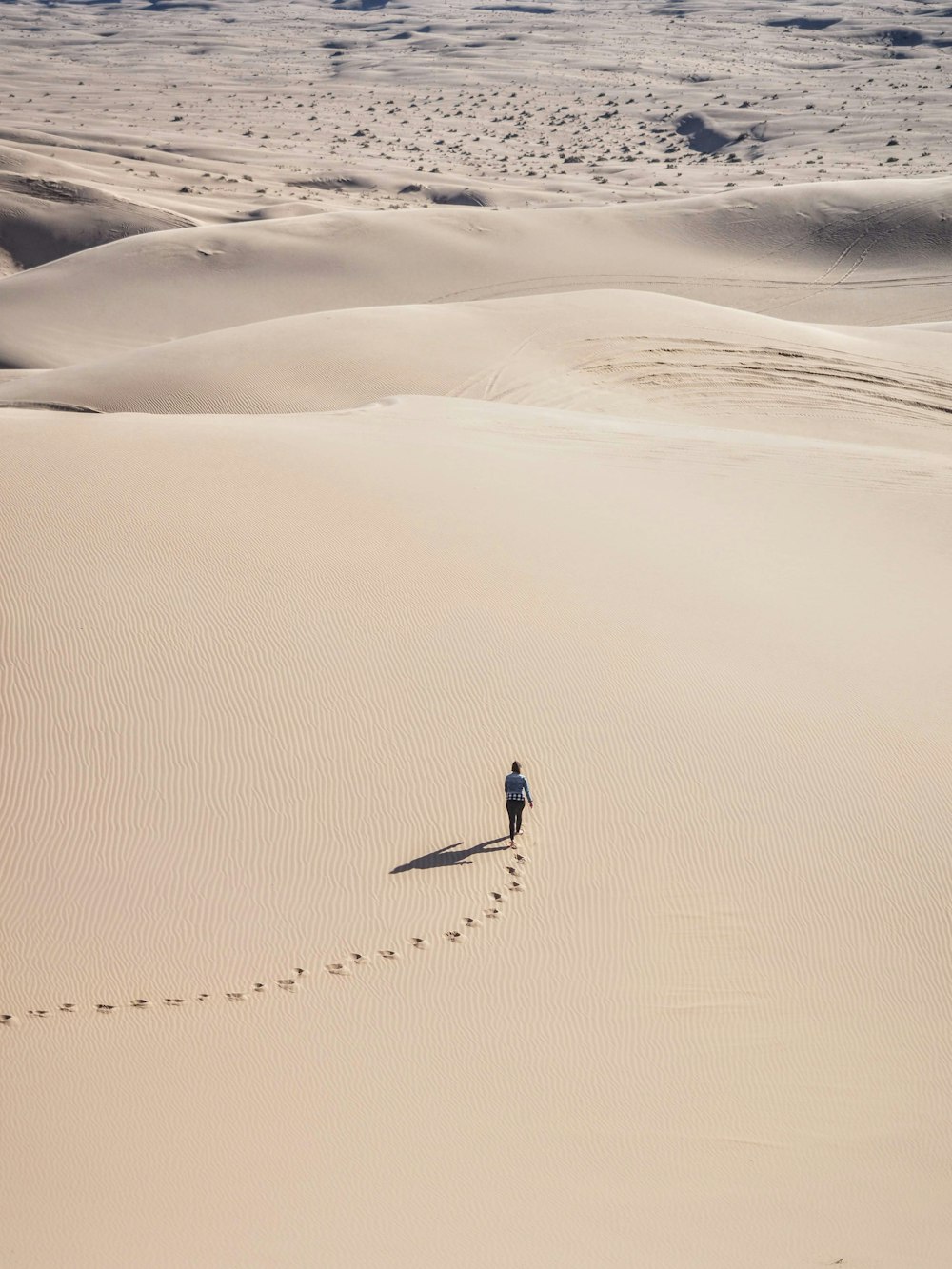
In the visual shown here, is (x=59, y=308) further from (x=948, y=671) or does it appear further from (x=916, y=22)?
(x=916, y=22)

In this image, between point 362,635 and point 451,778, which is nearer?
point 451,778

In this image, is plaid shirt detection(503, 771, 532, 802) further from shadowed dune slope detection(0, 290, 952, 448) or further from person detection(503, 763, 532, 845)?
shadowed dune slope detection(0, 290, 952, 448)

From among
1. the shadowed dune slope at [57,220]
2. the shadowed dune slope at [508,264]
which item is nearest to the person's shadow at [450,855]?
the shadowed dune slope at [508,264]

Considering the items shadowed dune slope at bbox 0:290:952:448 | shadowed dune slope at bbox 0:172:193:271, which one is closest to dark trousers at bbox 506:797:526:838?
shadowed dune slope at bbox 0:290:952:448

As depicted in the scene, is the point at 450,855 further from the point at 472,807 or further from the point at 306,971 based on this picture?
the point at 306,971

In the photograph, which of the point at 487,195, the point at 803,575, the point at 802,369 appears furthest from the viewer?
the point at 487,195

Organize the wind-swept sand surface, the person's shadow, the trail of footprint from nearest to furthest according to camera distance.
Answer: the wind-swept sand surface → the trail of footprint → the person's shadow

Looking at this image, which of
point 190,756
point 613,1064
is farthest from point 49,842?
point 613,1064
